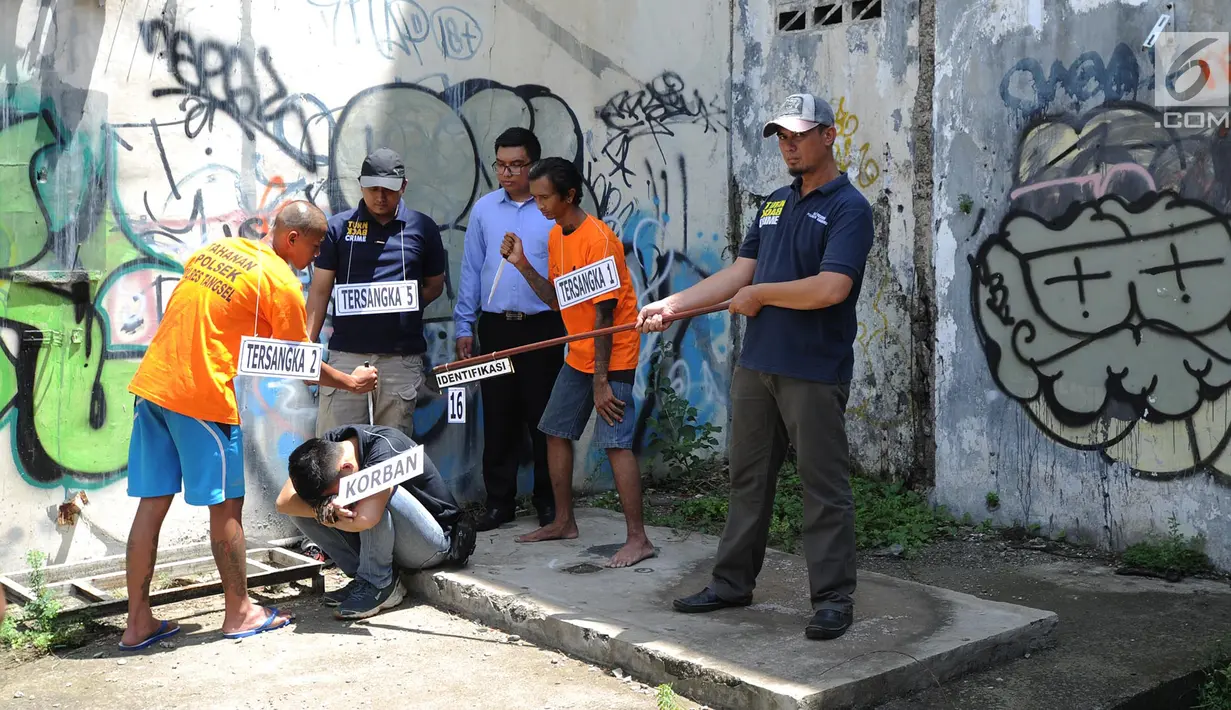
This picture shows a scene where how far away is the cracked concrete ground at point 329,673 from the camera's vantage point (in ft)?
13.9

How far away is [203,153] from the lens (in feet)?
19.6

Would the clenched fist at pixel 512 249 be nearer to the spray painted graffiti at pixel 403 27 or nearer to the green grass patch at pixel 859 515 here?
the spray painted graffiti at pixel 403 27

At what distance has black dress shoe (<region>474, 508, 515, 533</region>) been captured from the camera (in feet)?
21.1

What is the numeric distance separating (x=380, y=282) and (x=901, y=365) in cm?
312

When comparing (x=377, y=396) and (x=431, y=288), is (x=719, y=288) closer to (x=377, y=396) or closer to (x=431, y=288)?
(x=431, y=288)

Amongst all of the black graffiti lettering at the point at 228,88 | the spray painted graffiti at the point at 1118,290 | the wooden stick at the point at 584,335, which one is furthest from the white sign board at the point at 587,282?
the spray painted graffiti at the point at 1118,290

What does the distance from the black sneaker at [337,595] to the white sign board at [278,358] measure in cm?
103

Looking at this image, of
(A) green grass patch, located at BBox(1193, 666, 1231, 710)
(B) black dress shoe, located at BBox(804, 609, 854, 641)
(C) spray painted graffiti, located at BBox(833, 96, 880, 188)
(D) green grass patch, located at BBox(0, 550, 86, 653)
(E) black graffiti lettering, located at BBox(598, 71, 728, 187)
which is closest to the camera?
(A) green grass patch, located at BBox(1193, 666, 1231, 710)

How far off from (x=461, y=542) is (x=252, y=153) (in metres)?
2.35

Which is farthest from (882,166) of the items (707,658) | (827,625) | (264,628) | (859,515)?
(264,628)

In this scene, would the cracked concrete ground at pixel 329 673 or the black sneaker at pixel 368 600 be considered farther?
the black sneaker at pixel 368 600

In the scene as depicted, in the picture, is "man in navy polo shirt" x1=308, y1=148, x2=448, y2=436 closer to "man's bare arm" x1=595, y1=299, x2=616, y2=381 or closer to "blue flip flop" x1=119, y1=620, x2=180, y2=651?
"man's bare arm" x1=595, y1=299, x2=616, y2=381

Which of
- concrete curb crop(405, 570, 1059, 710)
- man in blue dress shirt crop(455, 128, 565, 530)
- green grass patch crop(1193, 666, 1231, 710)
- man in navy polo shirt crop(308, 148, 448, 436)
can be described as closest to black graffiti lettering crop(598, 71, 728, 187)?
man in blue dress shirt crop(455, 128, 565, 530)

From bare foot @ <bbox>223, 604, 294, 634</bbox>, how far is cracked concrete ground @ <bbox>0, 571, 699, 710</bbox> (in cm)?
4
